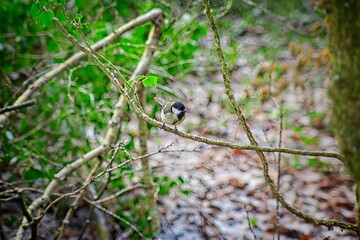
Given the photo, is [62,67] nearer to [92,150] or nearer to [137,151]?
[92,150]

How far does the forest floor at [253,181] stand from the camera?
3.22m

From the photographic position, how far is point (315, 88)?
19.3 ft

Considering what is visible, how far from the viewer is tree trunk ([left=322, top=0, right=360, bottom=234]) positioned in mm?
1034

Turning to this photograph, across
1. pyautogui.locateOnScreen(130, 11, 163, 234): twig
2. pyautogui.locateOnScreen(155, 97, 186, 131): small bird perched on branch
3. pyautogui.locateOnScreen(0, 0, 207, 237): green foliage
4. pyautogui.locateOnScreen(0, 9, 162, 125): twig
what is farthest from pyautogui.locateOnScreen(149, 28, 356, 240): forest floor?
pyautogui.locateOnScreen(0, 9, 162, 125): twig

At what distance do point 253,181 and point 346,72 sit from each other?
9.87ft

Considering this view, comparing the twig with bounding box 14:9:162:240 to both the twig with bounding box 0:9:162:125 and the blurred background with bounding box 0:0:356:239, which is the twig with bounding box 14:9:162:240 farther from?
the blurred background with bounding box 0:0:356:239

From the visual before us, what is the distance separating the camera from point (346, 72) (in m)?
1.06

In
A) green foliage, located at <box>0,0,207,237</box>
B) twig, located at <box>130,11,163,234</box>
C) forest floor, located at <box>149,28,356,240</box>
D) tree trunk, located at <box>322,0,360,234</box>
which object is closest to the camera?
tree trunk, located at <box>322,0,360,234</box>

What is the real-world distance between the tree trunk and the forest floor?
1191 millimetres

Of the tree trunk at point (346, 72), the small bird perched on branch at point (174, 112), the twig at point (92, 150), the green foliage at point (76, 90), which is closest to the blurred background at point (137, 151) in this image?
the green foliage at point (76, 90)

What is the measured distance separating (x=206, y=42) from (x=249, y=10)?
1.16m

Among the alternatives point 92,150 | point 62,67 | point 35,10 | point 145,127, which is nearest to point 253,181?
point 145,127

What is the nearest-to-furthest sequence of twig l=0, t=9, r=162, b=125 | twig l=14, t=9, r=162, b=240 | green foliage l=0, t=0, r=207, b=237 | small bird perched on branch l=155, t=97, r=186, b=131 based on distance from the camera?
1. small bird perched on branch l=155, t=97, r=186, b=131
2. twig l=14, t=9, r=162, b=240
3. twig l=0, t=9, r=162, b=125
4. green foliage l=0, t=0, r=207, b=237

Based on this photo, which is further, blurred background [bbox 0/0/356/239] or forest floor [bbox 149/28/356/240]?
forest floor [bbox 149/28/356/240]
